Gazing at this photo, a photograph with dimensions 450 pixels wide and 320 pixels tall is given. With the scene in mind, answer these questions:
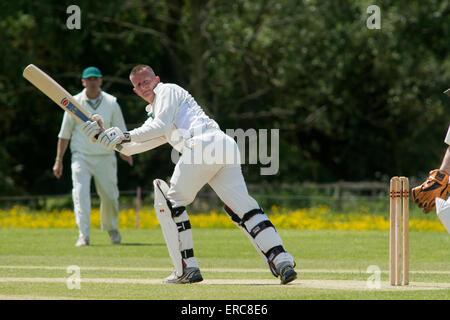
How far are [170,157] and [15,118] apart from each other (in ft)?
17.3

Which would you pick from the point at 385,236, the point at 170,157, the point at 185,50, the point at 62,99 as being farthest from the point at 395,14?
the point at 62,99

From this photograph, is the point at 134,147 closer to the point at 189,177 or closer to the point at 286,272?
the point at 189,177

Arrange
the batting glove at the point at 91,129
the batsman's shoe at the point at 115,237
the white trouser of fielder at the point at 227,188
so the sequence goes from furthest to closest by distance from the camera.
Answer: the batsman's shoe at the point at 115,237 < the batting glove at the point at 91,129 < the white trouser of fielder at the point at 227,188

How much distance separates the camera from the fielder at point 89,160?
1238 centimetres

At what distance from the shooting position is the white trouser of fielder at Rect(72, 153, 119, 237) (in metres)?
12.4

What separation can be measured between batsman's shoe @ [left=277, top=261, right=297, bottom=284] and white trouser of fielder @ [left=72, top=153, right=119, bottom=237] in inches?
205

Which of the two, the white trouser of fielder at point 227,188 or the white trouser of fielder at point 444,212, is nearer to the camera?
the white trouser of fielder at point 444,212

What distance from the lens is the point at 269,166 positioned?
31016 millimetres

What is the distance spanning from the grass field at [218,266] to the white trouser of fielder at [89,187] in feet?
1.20

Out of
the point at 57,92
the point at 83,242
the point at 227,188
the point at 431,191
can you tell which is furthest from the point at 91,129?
the point at 83,242

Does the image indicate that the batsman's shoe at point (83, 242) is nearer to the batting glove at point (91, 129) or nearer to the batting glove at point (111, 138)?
the batting glove at point (91, 129)

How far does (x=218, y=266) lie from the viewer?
10031mm

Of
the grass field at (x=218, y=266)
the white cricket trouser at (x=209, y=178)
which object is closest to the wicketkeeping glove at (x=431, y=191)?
the grass field at (x=218, y=266)

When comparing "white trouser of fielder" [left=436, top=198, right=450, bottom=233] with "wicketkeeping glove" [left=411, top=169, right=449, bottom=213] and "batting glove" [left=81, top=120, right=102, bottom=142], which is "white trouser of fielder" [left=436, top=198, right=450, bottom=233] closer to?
"wicketkeeping glove" [left=411, top=169, right=449, bottom=213]
